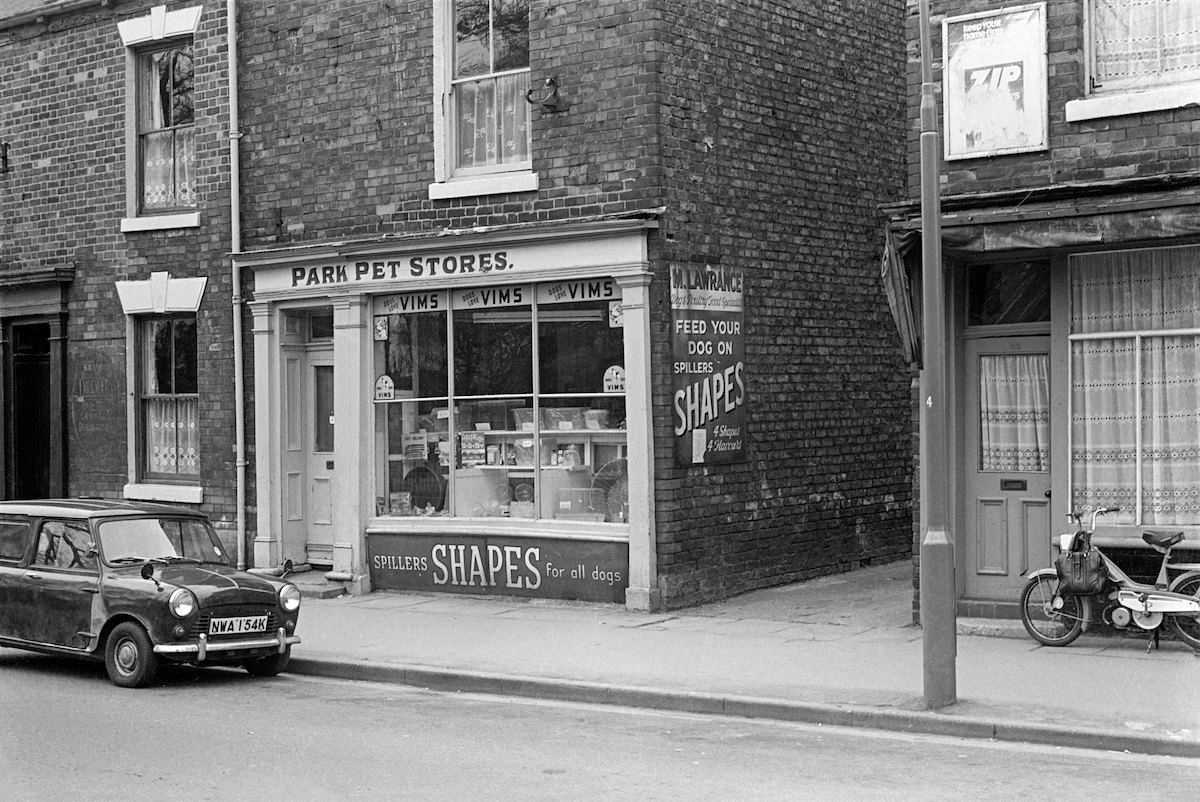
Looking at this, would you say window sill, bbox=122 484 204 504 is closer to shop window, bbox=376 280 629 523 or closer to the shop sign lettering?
shop window, bbox=376 280 629 523

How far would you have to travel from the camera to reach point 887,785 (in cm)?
772

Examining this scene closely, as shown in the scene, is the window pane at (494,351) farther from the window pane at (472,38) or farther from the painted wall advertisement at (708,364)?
the window pane at (472,38)

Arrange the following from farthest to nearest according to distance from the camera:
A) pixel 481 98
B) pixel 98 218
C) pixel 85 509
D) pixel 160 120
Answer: pixel 98 218 < pixel 160 120 < pixel 481 98 < pixel 85 509

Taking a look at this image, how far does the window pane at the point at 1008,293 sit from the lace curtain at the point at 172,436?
957 cm

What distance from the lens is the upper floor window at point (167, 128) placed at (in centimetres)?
1769

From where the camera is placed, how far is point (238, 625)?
440 inches

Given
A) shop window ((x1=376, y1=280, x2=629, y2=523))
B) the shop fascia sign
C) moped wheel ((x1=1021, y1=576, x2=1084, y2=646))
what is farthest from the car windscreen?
moped wheel ((x1=1021, y1=576, x2=1084, y2=646))

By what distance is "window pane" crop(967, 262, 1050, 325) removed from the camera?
12.4 meters

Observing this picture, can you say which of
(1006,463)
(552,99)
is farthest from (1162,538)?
(552,99)

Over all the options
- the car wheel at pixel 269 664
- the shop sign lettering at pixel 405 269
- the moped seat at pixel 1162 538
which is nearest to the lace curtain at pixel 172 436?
the shop sign lettering at pixel 405 269

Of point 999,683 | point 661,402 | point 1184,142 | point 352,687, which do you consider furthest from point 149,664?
point 1184,142

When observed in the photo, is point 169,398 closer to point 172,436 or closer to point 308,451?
point 172,436

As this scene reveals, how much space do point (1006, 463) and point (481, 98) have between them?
21.6 ft

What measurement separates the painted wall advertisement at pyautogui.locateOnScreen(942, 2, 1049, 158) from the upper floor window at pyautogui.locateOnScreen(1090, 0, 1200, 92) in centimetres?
45
